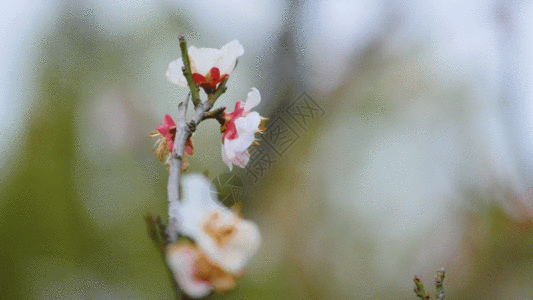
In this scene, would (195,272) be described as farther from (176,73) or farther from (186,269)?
A: (176,73)

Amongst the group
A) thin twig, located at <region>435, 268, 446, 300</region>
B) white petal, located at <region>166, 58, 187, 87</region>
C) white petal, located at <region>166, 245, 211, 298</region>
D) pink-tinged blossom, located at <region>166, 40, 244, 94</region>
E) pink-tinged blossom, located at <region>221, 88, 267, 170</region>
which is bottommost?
white petal, located at <region>166, 245, 211, 298</region>

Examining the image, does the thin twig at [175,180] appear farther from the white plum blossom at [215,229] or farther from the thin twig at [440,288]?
the thin twig at [440,288]

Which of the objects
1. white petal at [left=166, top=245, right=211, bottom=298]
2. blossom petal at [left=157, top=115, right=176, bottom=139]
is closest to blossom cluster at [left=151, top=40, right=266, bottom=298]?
white petal at [left=166, top=245, right=211, bottom=298]

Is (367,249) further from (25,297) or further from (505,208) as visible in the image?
(25,297)

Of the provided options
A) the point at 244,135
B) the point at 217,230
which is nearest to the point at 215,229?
the point at 217,230

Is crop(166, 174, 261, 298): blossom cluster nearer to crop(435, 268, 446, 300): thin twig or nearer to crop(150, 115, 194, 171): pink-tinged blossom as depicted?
crop(150, 115, 194, 171): pink-tinged blossom
